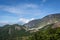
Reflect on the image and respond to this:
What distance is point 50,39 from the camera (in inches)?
4838

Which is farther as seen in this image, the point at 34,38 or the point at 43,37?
the point at 34,38

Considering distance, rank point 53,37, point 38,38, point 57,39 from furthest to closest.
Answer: point 38,38 < point 53,37 < point 57,39

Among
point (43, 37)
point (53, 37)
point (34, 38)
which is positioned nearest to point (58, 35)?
point (53, 37)

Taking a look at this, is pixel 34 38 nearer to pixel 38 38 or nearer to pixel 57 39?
pixel 38 38

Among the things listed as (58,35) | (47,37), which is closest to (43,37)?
(47,37)

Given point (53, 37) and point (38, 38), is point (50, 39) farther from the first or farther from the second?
point (38, 38)

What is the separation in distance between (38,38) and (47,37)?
10.2 meters

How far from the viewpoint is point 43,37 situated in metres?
131

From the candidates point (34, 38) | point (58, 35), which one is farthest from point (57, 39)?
point (34, 38)

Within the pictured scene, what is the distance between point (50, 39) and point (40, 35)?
564 inches

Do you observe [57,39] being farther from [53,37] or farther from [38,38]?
[38,38]

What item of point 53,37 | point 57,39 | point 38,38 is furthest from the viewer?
point 38,38

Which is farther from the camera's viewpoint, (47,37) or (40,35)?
(40,35)

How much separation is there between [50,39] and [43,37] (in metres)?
9.30
